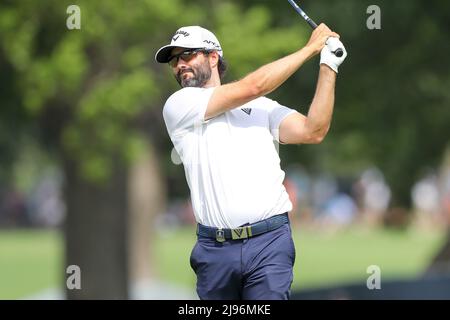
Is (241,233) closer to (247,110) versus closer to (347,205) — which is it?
(247,110)

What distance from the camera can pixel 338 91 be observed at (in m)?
18.8

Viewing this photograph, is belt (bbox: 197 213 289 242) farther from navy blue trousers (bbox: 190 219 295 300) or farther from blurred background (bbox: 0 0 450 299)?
blurred background (bbox: 0 0 450 299)

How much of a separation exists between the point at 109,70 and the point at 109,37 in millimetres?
621

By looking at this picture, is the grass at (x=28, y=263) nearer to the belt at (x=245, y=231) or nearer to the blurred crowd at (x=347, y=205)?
the blurred crowd at (x=347, y=205)

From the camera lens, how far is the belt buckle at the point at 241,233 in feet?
23.5

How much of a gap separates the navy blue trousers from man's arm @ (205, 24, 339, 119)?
28.2 inches

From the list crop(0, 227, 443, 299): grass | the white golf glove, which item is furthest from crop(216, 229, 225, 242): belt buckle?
crop(0, 227, 443, 299): grass

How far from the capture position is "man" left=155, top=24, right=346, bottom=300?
23.5ft

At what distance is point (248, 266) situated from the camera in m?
7.16

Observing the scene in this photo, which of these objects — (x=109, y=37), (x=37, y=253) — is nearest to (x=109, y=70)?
(x=109, y=37)

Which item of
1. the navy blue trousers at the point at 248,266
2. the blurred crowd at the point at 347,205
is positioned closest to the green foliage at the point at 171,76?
the navy blue trousers at the point at 248,266

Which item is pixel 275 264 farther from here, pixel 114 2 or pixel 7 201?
pixel 7 201

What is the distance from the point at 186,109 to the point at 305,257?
28.8m
